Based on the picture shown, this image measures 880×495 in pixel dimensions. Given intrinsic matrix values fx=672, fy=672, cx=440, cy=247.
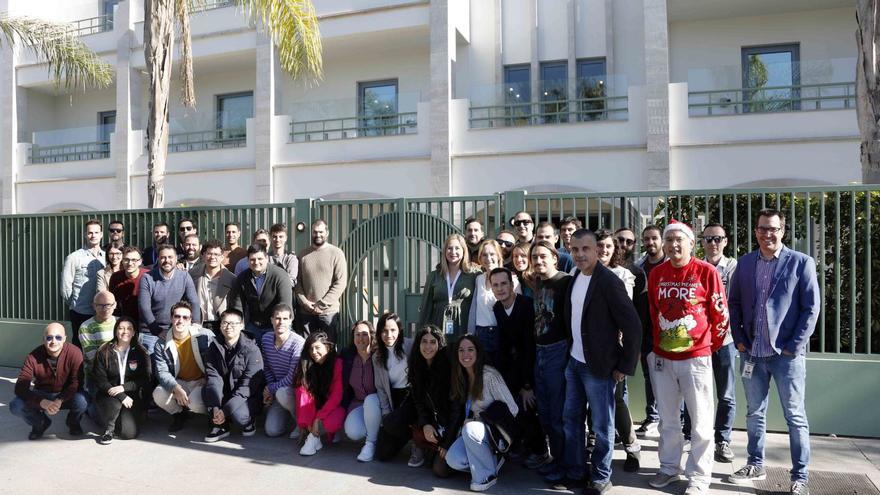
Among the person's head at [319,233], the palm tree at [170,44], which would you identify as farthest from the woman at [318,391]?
the palm tree at [170,44]

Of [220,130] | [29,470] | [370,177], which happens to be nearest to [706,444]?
[29,470]

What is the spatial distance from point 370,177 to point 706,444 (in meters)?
11.8

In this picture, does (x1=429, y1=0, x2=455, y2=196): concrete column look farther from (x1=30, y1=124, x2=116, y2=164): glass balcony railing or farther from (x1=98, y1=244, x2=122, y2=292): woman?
(x1=30, y1=124, x2=116, y2=164): glass balcony railing

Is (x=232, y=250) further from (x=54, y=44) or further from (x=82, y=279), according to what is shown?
(x=54, y=44)

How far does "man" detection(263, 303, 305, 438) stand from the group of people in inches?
0.8

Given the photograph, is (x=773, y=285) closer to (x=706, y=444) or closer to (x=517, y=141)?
(x=706, y=444)

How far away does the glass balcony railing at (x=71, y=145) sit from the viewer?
1878 cm

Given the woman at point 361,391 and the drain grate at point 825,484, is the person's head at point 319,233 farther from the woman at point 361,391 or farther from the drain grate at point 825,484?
the drain grate at point 825,484

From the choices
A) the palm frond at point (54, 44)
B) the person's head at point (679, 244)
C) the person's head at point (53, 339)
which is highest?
the palm frond at point (54, 44)

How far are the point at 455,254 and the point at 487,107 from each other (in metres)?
9.32

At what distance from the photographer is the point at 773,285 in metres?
4.61

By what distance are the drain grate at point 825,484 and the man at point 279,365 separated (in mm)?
3815

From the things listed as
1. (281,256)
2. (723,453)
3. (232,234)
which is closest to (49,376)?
(232,234)

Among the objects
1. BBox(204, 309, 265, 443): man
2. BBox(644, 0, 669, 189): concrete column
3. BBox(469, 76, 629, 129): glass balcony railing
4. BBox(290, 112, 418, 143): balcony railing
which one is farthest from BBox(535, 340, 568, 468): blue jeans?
BBox(290, 112, 418, 143): balcony railing
